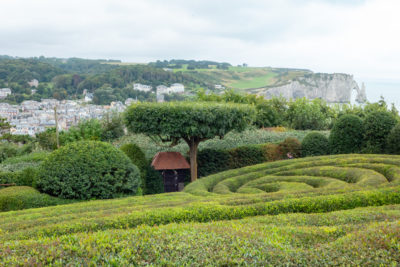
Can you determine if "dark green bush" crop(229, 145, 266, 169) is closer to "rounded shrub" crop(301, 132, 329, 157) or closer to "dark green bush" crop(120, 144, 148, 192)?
"rounded shrub" crop(301, 132, 329, 157)

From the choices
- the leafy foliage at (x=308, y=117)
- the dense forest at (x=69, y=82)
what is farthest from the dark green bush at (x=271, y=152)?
the dense forest at (x=69, y=82)

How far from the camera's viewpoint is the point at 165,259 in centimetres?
495

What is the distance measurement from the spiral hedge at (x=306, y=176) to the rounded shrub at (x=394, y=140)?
2.29m

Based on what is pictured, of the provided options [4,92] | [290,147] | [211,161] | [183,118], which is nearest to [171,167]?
[211,161]

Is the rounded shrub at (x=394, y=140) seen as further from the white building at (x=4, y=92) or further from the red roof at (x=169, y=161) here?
the white building at (x=4, y=92)

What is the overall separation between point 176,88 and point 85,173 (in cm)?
5015

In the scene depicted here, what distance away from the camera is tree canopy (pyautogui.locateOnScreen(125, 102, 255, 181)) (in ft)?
62.1

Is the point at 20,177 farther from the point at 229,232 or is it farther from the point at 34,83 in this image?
the point at 34,83

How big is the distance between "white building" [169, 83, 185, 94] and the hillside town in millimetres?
3949

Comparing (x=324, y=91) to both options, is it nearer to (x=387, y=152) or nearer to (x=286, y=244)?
(x=387, y=152)

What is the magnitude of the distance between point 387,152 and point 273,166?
6951 millimetres

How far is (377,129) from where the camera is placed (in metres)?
20.1

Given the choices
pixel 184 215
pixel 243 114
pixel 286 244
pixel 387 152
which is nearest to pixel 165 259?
pixel 286 244

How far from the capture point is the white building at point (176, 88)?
61553 mm
